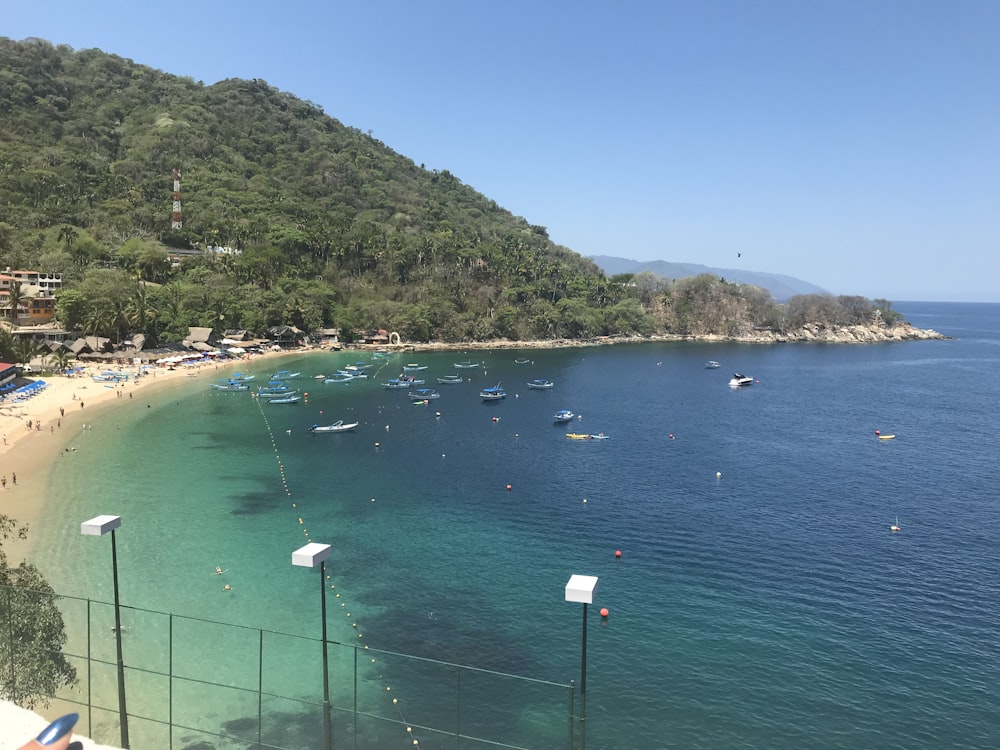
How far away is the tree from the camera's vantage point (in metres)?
16.5

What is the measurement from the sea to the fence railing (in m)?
0.13

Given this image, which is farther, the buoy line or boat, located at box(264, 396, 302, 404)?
boat, located at box(264, 396, 302, 404)

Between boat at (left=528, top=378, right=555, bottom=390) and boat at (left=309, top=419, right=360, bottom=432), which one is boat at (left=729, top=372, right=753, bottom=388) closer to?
boat at (left=528, top=378, right=555, bottom=390)

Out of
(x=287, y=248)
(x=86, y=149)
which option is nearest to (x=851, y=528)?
(x=287, y=248)

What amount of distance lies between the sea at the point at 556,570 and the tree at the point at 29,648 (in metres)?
2.98

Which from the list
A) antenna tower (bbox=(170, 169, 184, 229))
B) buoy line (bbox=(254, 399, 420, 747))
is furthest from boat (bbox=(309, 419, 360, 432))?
antenna tower (bbox=(170, 169, 184, 229))

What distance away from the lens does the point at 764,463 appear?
55.8 metres

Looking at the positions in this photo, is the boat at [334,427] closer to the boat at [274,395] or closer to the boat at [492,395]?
the boat at [274,395]

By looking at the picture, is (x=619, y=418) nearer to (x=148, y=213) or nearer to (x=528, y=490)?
(x=528, y=490)

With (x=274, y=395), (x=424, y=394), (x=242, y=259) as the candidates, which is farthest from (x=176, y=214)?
(x=424, y=394)

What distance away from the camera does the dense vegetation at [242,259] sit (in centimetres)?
11381

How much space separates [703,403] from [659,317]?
100318 mm

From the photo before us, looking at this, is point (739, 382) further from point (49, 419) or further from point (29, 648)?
point (29, 648)

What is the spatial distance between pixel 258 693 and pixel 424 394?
208 feet
